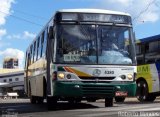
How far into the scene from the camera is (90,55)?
1602 centimetres

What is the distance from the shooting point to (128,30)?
54.4 ft

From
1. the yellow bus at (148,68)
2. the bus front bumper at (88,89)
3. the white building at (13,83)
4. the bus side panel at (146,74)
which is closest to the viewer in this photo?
the bus front bumper at (88,89)

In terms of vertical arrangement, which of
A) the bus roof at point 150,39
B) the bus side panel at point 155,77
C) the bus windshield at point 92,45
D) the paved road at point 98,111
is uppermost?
the bus roof at point 150,39

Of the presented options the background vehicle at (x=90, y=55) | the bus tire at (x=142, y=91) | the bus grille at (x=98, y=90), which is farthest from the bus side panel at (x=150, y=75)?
the bus grille at (x=98, y=90)

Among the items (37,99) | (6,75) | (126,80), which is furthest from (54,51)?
(6,75)

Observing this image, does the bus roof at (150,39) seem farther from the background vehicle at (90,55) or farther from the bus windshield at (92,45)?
the bus windshield at (92,45)

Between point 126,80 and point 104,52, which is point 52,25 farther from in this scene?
point 126,80

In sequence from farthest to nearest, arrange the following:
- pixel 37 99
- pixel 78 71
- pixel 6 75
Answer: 1. pixel 6 75
2. pixel 37 99
3. pixel 78 71

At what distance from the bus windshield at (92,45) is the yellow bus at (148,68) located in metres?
7.85

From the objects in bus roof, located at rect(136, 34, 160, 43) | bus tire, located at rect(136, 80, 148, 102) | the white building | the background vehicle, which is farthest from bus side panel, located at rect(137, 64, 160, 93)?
the white building

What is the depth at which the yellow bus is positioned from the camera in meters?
24.1

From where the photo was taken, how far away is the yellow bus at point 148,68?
24109 mm

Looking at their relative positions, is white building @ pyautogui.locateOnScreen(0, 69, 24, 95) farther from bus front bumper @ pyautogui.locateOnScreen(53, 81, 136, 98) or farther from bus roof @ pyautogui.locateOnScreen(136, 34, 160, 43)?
bus front bumper @ pyautogui.locateOnScreen(53, 81, 136, 98)

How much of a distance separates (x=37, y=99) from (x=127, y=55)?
33.7 ft
